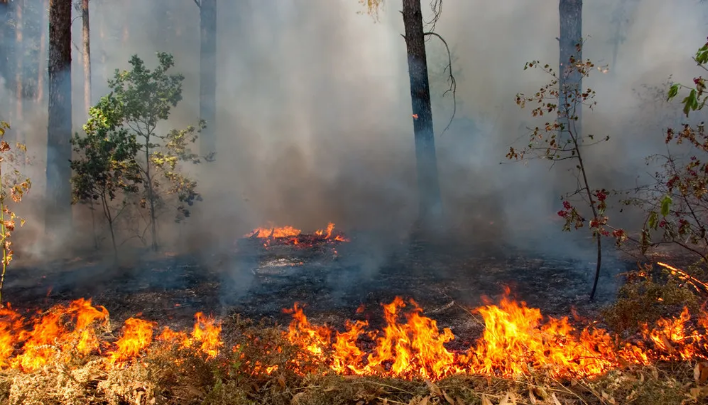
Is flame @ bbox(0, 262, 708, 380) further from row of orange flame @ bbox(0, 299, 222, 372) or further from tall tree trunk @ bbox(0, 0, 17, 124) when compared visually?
tall tree trunk @ bbox(0, 0, 17, 124)

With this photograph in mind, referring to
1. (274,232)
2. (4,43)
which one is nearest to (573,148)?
(274,232)

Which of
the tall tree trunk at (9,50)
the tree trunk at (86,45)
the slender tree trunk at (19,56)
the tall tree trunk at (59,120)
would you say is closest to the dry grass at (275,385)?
the tall tree trunk at (59,120)

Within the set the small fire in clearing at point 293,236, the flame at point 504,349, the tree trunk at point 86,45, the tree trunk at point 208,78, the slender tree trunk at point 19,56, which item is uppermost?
the slender tree trunk at point 19,56

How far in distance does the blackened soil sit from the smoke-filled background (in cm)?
223

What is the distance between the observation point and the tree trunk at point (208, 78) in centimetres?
1350

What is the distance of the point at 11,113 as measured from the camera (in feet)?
89.0

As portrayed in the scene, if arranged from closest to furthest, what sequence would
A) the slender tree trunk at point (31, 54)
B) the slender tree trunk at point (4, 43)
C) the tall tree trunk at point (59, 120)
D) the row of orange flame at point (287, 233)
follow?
1. the tall tree trunk at point (59, 120)
2. the row of orange flame at point (287, 233)
3. the slender tree trunk at point (4, 43)
4. the slender tree trunk at point (31, 54)

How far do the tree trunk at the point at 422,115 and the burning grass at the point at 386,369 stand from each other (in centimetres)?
585

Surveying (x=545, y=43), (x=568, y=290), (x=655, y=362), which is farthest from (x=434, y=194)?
(x=545, y=43)

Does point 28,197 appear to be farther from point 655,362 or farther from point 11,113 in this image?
point 11,113

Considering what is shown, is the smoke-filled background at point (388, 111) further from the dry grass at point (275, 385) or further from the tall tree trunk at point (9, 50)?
the dry grass at point (275, 385)

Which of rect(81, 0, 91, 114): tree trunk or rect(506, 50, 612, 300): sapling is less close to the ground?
rect(81, 0, 91, 114): tree trunk

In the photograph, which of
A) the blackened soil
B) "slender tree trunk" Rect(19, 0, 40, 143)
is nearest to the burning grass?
the blackened soil

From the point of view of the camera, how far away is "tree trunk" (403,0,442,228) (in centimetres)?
952
